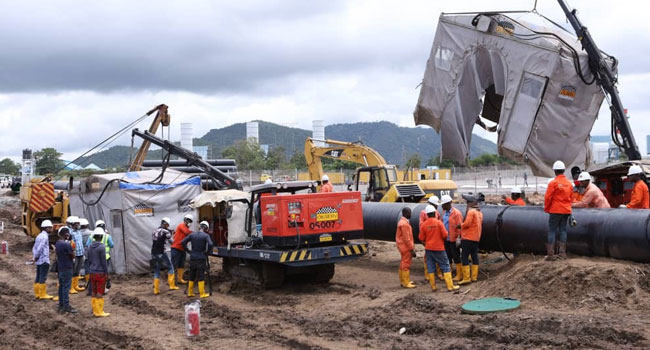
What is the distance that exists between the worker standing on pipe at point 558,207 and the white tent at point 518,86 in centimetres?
221

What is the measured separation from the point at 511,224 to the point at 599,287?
326 cm

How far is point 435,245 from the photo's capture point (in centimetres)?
1354

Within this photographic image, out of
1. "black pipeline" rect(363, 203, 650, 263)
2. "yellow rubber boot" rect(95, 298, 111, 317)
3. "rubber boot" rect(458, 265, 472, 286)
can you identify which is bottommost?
"yellow rubber boot" rect(95, 298, 111, 317)

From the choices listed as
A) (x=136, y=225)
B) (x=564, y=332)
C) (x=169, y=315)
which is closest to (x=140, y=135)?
(x=136, y=225)

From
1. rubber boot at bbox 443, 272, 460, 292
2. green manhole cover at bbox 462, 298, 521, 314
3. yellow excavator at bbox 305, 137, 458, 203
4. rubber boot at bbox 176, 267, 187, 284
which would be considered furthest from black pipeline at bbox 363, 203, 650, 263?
rubber boot at bbox 176, 267, 187, 284

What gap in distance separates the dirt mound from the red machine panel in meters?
3.41

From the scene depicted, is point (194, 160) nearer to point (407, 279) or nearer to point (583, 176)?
point (407, 279)

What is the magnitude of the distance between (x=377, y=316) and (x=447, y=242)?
391 cm

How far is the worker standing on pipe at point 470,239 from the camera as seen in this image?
13.8 m

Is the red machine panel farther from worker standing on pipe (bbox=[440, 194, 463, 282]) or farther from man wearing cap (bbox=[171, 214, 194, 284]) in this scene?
man wearing cap (bbox=[171, 214, 194, 284])

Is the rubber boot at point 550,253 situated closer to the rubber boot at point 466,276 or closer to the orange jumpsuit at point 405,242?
the rubber boot at point 466,276

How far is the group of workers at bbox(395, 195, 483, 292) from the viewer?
13.5 m

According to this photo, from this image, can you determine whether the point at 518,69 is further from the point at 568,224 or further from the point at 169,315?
the point at 169,315

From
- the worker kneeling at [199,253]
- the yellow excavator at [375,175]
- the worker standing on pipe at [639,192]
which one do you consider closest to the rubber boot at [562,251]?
the worker standing on pipe at [639,192]
